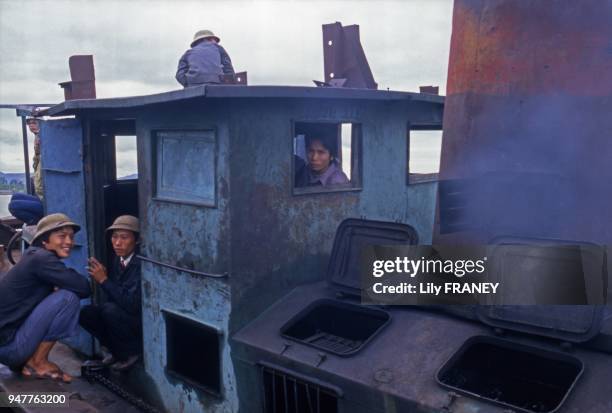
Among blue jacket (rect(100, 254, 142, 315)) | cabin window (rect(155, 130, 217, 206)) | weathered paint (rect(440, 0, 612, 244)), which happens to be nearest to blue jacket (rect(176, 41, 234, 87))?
cabin window (rect(155, 130, 217, 206))

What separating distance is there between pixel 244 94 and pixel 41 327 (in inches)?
121

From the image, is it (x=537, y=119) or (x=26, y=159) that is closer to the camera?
(x=537, y=119)

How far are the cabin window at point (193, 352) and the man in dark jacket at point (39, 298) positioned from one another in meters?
0.99

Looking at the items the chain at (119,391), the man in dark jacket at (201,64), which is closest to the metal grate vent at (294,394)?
the chain at (119,391)

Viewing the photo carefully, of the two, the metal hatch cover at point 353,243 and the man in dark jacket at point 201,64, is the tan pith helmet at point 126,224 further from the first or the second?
the metal hatch cover at point 353,243

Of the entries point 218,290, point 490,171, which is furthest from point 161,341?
point 490,171

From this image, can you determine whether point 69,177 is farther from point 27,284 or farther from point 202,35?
point 202,35

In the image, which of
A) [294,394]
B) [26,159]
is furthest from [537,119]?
[26,159]

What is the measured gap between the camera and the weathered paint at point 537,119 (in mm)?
3771

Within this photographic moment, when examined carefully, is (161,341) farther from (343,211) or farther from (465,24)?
(465,24)

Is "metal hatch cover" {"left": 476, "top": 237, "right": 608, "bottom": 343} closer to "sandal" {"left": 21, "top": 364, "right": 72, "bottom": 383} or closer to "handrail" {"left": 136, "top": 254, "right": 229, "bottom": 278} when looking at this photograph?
"handrail" {"left": 136, "top": 254, "right": 229, "bottom": 278}

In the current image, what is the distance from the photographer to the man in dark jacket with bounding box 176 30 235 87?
6.24 meters

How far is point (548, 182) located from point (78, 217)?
5068 mm

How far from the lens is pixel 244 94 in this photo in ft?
14.3
